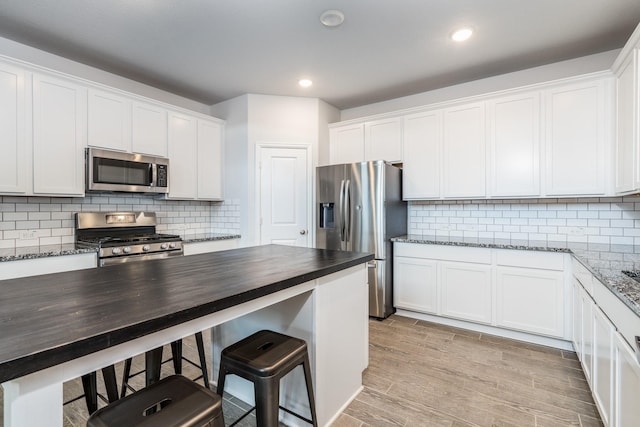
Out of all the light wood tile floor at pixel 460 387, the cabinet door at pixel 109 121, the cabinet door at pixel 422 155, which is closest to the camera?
the light wood tile floor at pixel 460 387

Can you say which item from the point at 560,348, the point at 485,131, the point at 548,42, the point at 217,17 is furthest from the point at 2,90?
the point at 560,348

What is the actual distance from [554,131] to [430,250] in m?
1.57

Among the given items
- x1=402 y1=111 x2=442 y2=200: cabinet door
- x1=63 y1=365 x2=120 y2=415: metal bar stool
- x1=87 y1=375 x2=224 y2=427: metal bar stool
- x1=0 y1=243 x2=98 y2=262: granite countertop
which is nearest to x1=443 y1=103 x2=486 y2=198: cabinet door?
x1=402 y1=111 x2=442 y2=200: cabinet door

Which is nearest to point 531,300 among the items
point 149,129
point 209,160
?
point 209,160

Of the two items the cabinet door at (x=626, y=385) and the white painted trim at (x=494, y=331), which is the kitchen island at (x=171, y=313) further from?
the white painted trim at (x=494, y=331)

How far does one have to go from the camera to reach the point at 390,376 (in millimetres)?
2268

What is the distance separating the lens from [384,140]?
3.79 m

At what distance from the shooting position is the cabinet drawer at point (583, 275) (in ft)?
6.22

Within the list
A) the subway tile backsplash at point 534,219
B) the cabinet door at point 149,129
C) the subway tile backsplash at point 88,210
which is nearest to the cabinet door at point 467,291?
the subway tile backsplash at point 534,219

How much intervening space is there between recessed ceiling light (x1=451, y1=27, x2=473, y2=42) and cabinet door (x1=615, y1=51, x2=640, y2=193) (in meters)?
1.08

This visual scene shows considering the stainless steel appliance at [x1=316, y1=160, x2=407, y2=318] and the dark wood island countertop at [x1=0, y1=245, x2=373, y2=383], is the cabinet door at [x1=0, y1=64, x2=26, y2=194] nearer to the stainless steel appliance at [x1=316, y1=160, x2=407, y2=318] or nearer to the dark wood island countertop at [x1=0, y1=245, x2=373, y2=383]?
the dark wood island countertop at [x1=0, y1=245, x2=373, y2=383]

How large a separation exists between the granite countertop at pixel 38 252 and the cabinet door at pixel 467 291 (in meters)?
3.34

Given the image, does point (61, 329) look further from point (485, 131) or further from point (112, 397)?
point (485, 131)

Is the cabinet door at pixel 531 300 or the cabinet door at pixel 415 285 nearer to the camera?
the cabinet door at pixel 531 300
